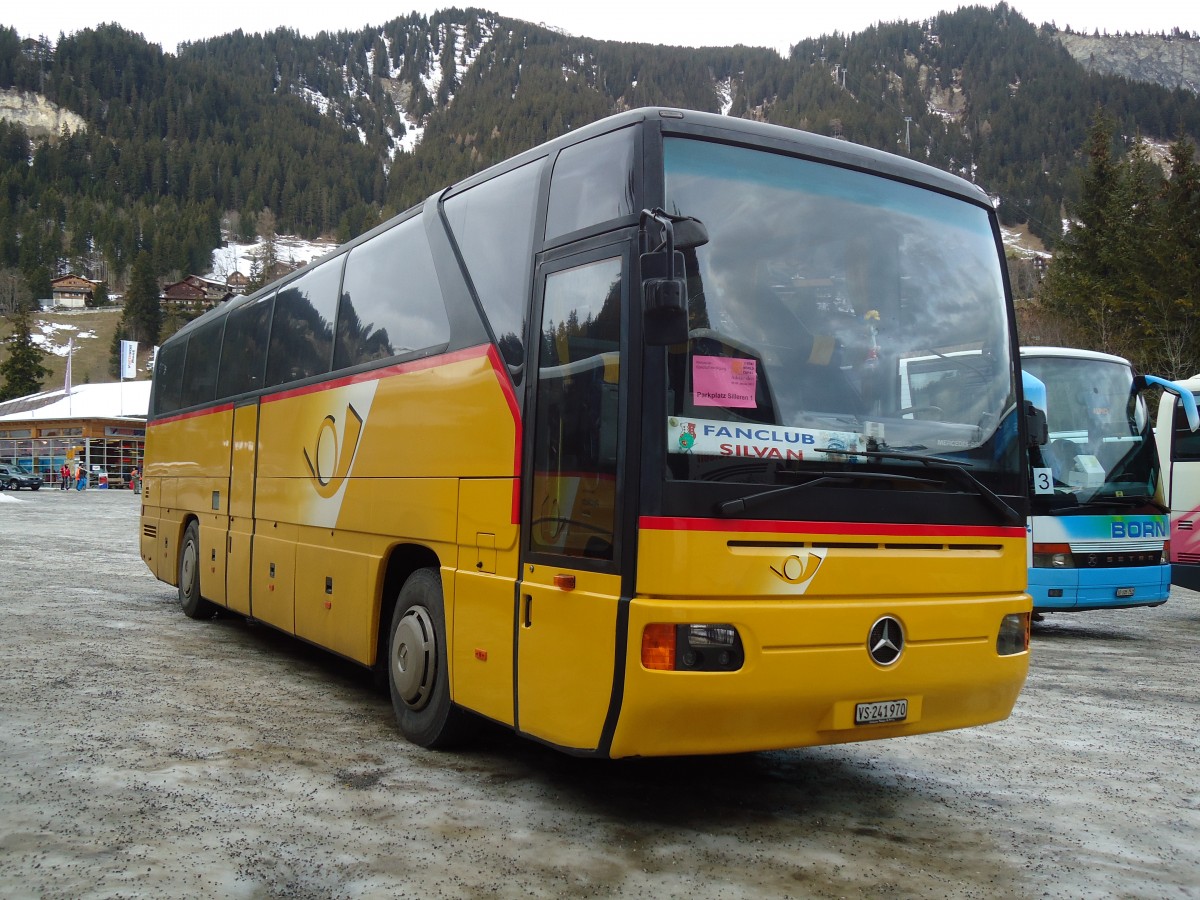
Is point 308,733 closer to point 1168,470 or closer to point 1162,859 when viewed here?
point 1162,859

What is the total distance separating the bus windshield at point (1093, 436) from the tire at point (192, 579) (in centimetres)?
893

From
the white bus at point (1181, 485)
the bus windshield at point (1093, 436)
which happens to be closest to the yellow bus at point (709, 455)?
the bus windshield at point (1093, 436)

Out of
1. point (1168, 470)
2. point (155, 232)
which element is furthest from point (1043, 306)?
point (155, 232)

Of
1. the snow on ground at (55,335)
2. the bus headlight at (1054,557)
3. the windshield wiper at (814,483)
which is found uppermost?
the snow on ground at (55,335)

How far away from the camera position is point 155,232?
169 meters

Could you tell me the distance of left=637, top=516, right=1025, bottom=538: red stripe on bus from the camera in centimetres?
426

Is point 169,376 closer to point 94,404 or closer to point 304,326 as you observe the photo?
point 304,326

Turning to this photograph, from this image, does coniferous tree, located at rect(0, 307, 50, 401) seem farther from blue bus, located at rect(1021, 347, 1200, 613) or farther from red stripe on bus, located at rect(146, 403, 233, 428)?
blue bus, located at rect(1021, 347, 1200, 613)

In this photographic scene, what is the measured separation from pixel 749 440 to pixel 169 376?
35.7ft

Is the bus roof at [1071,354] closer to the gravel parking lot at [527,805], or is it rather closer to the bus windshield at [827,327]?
the gravel parking lot at [527,805]

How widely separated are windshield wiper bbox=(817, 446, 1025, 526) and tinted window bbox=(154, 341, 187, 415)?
10.1 m

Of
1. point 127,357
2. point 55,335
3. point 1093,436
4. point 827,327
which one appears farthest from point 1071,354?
point 55,335

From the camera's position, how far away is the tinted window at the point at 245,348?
9.71 meters

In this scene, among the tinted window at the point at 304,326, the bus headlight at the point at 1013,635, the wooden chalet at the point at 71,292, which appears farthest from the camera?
the wooden chalet at the point at 71,292
